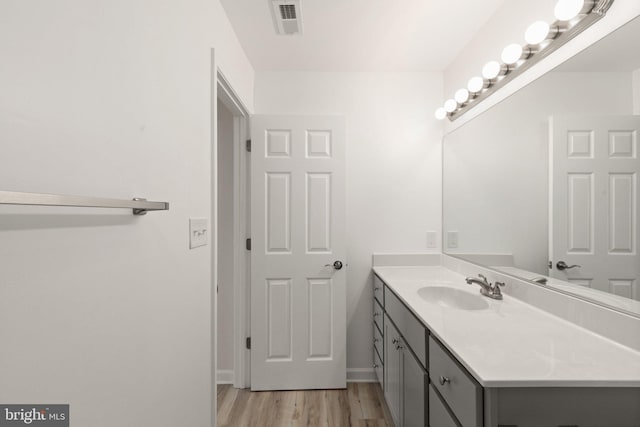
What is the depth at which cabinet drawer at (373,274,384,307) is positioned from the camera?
2.11 m

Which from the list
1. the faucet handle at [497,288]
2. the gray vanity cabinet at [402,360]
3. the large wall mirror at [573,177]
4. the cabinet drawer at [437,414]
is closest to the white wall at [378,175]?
the gray vanity cabinet at [402,360]

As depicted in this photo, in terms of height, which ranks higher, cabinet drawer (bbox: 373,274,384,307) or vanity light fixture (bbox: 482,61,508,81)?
vanity light fixture (bbox: 482,61,508,81)

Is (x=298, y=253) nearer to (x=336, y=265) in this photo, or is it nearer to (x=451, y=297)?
(x=336, y=265)

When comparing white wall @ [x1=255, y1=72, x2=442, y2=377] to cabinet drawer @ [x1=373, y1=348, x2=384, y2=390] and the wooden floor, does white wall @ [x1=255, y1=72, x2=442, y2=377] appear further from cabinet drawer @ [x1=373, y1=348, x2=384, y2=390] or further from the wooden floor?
the wooden floor

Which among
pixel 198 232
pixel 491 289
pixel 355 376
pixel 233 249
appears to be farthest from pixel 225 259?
pixel 491 289

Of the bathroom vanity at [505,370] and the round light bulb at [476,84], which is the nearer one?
the bathroom vanity at [505,370]

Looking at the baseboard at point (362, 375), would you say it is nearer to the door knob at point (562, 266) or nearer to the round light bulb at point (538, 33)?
the door knob at point (562, 266)

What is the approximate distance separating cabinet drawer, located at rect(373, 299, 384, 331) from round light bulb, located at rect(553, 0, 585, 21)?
5.99ft

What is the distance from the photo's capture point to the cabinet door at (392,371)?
163cm

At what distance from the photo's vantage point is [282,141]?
2.25m

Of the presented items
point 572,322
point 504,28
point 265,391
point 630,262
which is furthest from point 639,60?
point 265,391

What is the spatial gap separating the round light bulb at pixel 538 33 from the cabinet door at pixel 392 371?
1575 millimetres

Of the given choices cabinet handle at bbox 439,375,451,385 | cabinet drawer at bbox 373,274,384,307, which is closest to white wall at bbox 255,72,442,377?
cabinet drawer at bbox 373,274,384,307

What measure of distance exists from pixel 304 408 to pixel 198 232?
149 centimetres
